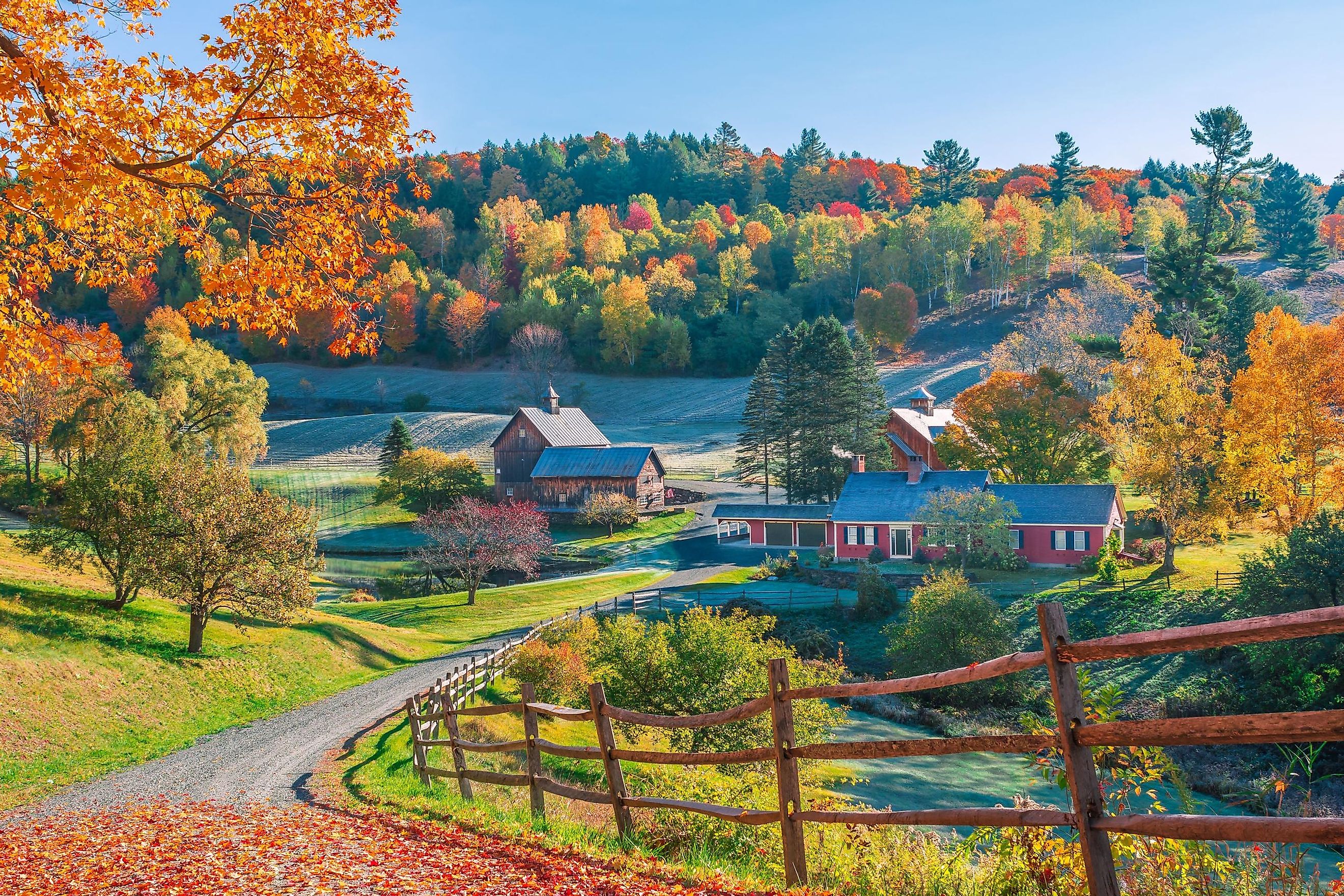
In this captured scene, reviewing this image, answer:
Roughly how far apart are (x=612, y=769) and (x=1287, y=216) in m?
138

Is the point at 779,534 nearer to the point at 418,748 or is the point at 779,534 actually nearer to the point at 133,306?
the point at 418,748

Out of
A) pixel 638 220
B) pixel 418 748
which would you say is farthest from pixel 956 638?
pixel 638 220

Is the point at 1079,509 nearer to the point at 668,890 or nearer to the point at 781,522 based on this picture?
the point at 781,522

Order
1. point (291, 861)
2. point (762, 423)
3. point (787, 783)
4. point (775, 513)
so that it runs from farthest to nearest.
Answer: point (762, 423) → point (775, 513) → point (291, 861) → point (787, 783)

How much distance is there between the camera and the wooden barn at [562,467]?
65875mm

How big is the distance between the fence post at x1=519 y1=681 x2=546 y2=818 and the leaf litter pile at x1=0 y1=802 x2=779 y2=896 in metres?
0.77

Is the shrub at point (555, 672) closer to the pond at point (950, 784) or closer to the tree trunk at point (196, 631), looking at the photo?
the pond at point (950, 784)

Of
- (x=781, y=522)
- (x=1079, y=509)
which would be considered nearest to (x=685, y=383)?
(x=781, y=522)

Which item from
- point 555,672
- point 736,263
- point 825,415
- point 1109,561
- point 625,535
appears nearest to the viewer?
point 555,672

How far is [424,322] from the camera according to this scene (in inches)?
5010

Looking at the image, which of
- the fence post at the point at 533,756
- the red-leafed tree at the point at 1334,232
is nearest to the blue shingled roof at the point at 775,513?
the fence post at the point at 533,756

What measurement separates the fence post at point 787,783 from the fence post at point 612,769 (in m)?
2.03

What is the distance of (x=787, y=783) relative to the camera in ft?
22.1

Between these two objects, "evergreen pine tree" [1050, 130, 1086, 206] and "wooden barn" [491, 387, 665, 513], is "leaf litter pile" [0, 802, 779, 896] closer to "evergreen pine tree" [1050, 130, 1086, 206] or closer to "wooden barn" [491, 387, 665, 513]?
"wooden barn" [491, 387, 665, 513]
